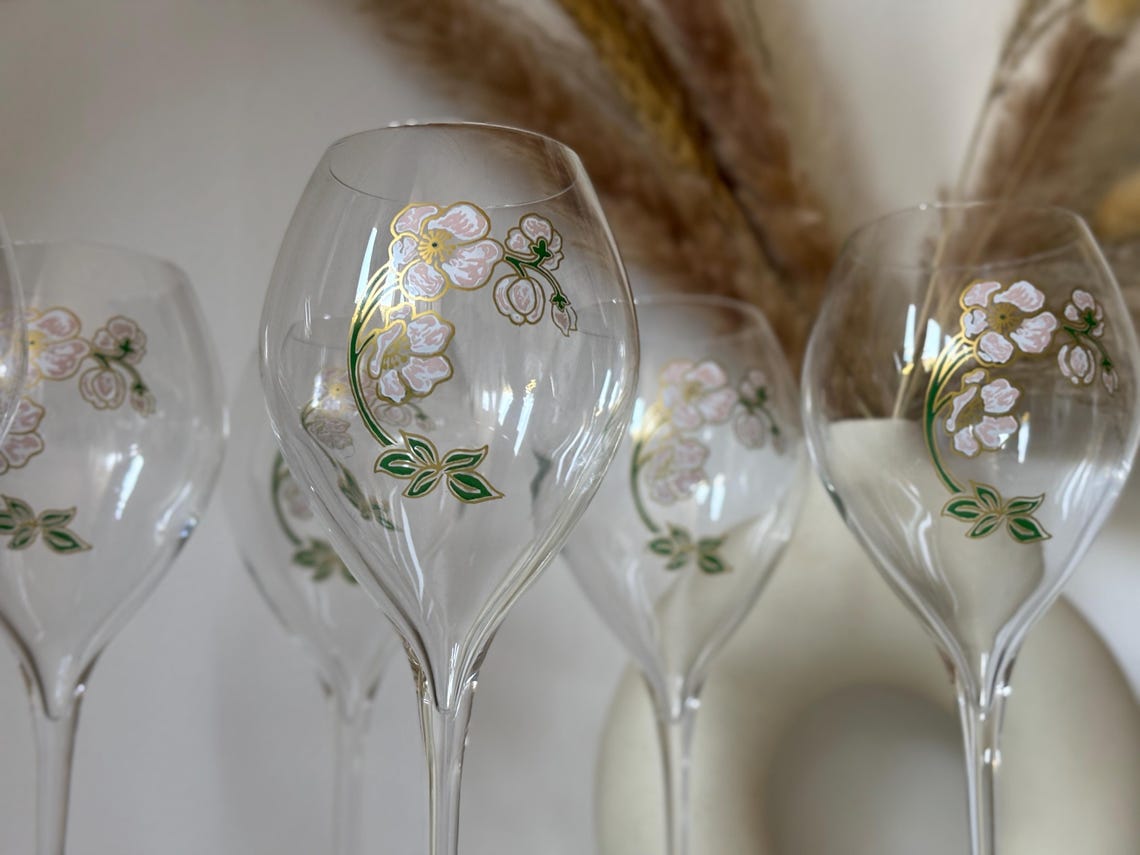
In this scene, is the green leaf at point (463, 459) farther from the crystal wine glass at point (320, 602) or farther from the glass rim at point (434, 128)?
the crystal wine glass at point (320, 602)

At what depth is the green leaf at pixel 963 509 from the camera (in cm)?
41

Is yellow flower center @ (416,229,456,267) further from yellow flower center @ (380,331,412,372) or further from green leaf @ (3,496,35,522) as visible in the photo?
green leaf @ (3,496,35,522)

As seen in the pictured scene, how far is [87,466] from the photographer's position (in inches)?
17.1

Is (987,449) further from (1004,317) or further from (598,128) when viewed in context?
(598,128)

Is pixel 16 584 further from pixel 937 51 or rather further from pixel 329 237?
pixel 937 51

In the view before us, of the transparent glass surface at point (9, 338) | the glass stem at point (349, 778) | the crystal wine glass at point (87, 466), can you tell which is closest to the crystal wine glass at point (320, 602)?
the glass stem at point (349, 778)

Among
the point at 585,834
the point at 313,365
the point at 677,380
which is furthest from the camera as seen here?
the point at 585,834

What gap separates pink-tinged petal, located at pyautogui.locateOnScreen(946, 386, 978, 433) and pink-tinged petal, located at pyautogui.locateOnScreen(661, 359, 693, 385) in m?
0.18

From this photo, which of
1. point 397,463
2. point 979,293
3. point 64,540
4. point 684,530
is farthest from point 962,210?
point 64,540

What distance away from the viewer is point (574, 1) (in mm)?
716

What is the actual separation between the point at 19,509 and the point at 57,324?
79 millimetres

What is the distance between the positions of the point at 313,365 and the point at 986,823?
0.30m

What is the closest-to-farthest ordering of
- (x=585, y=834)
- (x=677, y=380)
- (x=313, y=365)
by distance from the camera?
1. (x=313, y=365)
2. (x=677, y=380)
3. (x=585, y=834)

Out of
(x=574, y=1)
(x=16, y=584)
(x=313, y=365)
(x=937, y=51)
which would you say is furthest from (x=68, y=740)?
(x=937, y=51)
